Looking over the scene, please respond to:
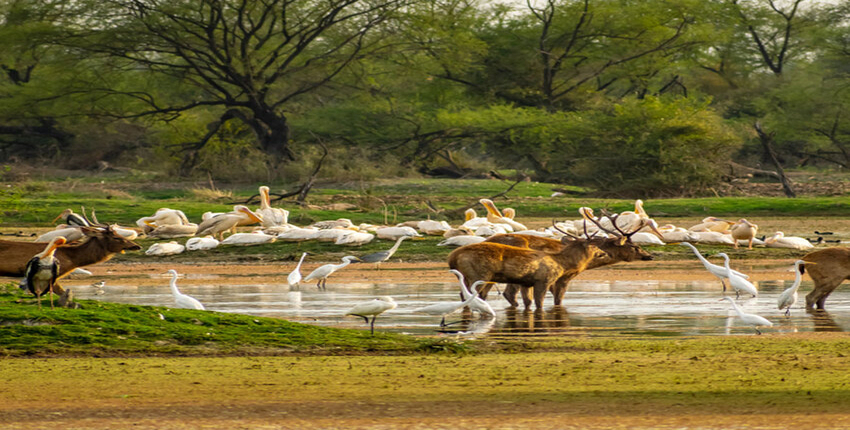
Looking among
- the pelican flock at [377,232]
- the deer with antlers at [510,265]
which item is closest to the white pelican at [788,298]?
the deer with antlers at [510,265]

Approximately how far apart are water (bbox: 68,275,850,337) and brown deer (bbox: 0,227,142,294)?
1964 mm

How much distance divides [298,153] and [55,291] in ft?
110

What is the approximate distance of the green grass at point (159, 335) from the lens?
10.7 metres

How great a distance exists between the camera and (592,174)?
41.2 metres

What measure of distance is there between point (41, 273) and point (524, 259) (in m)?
5.94

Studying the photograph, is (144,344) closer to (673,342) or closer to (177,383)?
(177,383)

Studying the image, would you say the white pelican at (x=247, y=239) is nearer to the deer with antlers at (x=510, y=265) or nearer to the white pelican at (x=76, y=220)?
the white pelican at (x=76, y=220)

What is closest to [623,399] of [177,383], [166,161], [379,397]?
[379,397]

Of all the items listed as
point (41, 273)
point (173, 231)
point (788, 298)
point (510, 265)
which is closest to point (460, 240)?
point (173, 231)

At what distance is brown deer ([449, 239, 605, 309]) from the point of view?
14.4 m

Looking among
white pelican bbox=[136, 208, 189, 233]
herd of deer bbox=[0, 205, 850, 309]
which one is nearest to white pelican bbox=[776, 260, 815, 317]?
herd of deer bbox=[0, 205, 850, 309]

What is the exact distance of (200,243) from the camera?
24328 millimetres

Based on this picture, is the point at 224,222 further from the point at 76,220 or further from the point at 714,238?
the point at 714,238

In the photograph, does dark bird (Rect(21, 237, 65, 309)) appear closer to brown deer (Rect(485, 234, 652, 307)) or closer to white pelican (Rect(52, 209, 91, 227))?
white pelican (Rect(52, 209, 91, 227))
